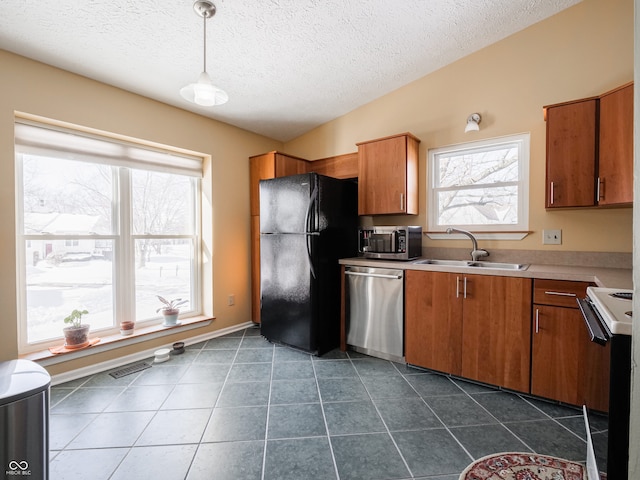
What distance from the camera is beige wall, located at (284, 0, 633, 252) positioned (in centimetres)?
219

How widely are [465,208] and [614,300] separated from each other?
171 cm

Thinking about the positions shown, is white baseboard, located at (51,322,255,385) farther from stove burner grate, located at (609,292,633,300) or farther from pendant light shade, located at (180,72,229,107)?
stove burner grate, located at (609,292,633,300)

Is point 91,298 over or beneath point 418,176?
beneath

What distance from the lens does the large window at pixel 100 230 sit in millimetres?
2293

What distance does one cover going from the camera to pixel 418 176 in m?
3.08

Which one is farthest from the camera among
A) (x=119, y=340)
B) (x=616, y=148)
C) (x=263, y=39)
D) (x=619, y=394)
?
(x=119, y=340)

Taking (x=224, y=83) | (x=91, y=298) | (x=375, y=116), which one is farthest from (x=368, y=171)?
(x=91, y=298)

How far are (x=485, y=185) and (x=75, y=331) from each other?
3772 mm

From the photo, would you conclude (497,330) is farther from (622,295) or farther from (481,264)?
(622,295)

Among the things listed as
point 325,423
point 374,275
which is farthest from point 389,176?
point 325,423

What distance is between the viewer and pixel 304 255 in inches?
111

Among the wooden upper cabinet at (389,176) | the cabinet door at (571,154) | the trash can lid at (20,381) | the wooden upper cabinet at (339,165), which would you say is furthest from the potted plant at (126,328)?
the cabinet door at (571,154)

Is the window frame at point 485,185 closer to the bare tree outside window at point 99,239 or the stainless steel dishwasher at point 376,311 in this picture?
the stainless steel dishwasher at point 376,311

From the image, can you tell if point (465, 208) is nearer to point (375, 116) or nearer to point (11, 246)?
point (375, 116)
